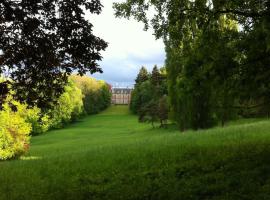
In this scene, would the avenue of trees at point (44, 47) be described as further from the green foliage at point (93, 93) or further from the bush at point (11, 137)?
the green foliage at point (93, 93)

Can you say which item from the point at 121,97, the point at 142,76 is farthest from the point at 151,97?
the point at 121,97

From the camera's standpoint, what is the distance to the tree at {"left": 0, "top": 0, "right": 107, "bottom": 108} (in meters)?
8.38

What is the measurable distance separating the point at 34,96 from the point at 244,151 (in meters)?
6.53

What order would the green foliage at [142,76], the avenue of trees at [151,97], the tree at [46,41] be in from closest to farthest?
the tree at [46,41] → the avenue of trees at [151,97] → the green foliage at [142,76]

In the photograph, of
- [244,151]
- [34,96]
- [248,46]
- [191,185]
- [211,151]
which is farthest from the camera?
[211,151]

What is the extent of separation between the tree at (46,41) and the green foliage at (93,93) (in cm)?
9926

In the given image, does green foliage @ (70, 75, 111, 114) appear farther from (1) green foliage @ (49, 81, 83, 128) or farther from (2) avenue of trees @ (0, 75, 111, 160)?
Result: (1) green foliage @ (49, 81, 83, 128)

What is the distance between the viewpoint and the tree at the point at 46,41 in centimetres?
838

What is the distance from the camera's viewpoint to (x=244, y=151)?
13102 millimetres

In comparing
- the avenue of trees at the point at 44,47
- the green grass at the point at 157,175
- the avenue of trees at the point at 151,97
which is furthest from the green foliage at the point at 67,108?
the avenue of trees at the point at 44,47

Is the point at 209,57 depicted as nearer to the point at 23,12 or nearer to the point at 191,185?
the point at 191,185

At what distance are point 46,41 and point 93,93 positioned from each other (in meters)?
108

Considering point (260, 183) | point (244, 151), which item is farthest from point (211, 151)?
point (260, 183)

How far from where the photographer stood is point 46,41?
8.49 m
